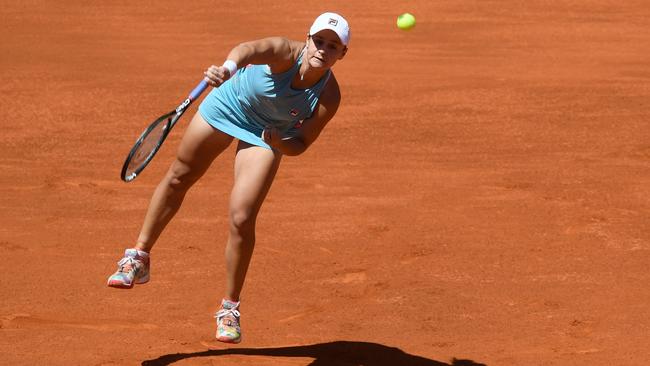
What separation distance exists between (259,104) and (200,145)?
1.41ft

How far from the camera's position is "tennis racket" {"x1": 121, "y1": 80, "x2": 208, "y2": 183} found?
6719mm

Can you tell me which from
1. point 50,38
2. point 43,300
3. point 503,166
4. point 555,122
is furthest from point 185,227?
point 50,38

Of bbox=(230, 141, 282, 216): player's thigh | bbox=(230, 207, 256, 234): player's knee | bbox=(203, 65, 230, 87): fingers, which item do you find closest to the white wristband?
bbox=(203, 65, 230, 87): fingers

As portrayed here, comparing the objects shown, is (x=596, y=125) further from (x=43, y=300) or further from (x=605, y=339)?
(x=43, y=300)

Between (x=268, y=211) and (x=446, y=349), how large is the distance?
2994 millimetres

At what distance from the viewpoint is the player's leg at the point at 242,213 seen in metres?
6.58

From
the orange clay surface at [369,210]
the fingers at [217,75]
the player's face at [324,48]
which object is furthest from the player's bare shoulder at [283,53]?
the orange clay surface at [369,210]

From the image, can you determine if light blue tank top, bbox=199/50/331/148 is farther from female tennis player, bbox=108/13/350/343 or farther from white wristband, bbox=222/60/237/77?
white wristband, bbox=222/60/237/77

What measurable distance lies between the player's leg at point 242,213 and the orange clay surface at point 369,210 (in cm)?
46

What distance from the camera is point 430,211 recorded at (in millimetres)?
10062

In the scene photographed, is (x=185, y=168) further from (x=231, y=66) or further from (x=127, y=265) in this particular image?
(x=231, y=66)

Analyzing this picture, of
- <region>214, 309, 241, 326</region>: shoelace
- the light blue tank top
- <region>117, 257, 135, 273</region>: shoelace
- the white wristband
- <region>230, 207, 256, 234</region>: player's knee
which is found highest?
the light blue tank top

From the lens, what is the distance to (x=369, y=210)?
1008cm

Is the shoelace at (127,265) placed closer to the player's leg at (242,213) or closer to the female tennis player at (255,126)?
the female tennis player at (255,126)
